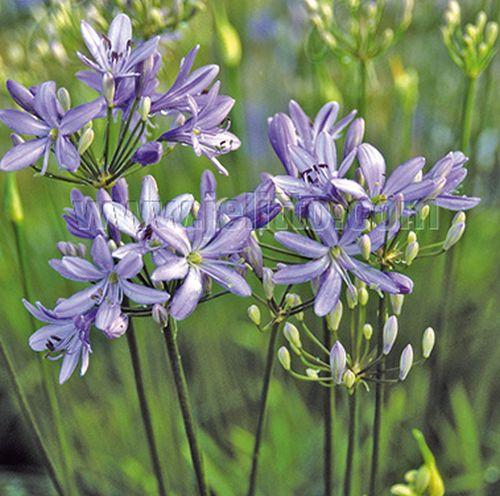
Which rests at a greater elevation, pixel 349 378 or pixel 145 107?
pixel 145 107

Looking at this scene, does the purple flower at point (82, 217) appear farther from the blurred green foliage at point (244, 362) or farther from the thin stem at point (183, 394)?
the blurred green foliage at point (244, 362)

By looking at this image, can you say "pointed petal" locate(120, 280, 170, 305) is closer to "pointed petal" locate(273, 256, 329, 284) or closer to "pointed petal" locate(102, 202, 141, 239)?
"pointed petal" locate(102, 202, 141, 239)

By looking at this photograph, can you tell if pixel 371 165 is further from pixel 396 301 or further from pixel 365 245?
pixel 396 301

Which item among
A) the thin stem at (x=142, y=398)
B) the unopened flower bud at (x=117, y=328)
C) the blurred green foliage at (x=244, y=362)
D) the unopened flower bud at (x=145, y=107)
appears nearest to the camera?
the unopened flower bud at (x=117, y=328)

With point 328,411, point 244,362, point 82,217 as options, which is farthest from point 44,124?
point 244,362

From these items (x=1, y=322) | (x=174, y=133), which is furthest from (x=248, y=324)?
(x=174, y=133)

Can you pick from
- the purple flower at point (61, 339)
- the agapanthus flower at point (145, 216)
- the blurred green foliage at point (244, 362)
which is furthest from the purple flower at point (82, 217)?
the blurred green foliage at point (244, 362)
